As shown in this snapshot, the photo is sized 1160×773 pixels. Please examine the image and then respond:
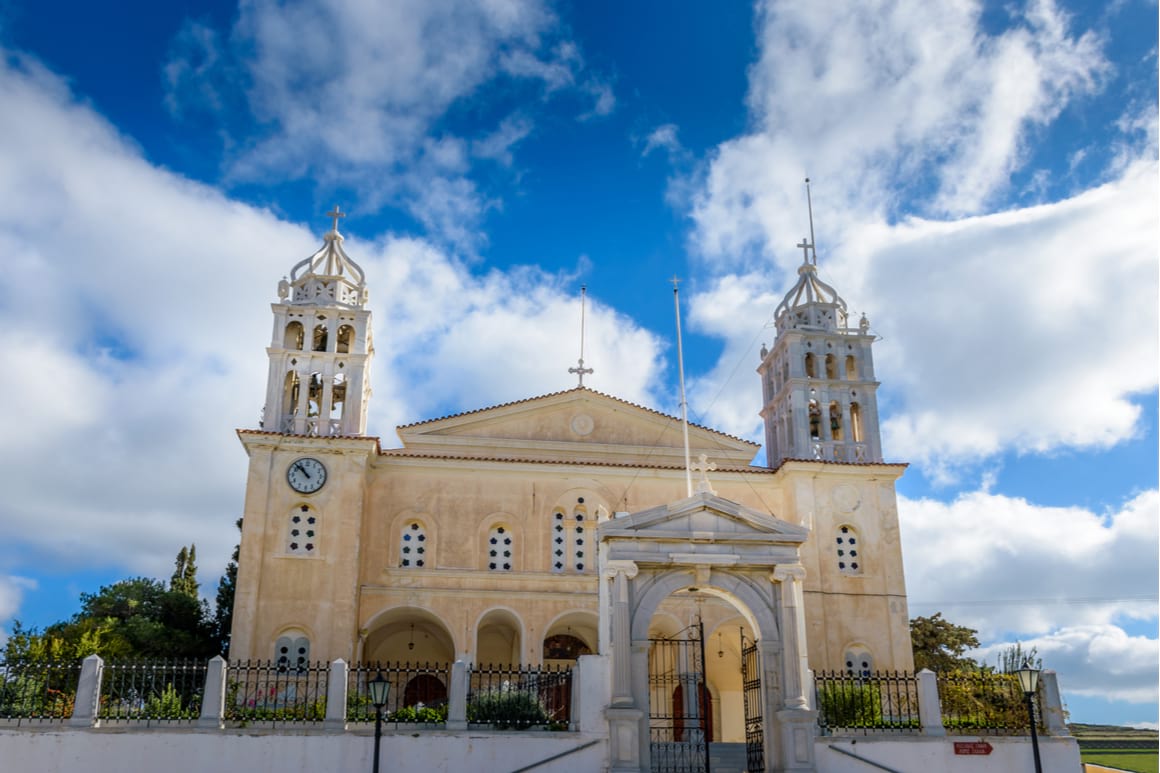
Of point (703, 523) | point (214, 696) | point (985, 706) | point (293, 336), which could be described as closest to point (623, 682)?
point (703, 523)

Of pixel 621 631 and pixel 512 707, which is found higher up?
pixel 621 631

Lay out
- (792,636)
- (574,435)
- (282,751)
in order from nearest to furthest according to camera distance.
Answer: (282,751) → (792,636) → (574,435)

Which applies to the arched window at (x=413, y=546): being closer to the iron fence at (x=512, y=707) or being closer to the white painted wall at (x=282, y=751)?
the iron fence at (x=512, y=707)

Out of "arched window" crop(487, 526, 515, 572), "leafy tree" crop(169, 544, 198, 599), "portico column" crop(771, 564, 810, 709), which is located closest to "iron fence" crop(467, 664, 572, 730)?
"portico column" crop(771, 564, 810, 709)

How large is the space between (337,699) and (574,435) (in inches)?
645

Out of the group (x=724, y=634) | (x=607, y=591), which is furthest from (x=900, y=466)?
(x=607, y=591)

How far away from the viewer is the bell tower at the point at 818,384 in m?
34.5

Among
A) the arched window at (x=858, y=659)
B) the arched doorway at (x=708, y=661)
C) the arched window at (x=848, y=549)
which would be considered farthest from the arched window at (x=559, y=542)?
the arched window at (x=858, y=659)

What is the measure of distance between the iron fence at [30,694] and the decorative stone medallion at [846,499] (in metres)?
22.3

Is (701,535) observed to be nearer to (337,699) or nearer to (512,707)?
(512,707)

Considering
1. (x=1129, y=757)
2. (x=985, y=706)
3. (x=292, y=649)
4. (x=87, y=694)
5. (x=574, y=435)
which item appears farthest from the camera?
(x=1129, y=757)

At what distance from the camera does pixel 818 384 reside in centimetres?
3519

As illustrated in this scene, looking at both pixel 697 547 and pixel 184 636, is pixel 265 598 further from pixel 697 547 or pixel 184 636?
pixel 697 547

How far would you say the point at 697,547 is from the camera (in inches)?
841
